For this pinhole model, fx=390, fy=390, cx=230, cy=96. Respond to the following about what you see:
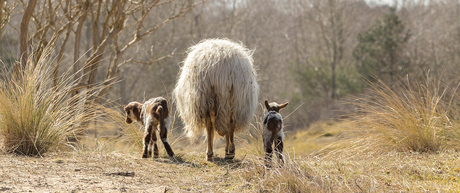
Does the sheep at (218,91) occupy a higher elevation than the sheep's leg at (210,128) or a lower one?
higher

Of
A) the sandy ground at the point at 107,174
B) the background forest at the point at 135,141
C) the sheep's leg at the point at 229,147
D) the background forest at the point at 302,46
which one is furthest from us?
the background forest at the point at 302,46

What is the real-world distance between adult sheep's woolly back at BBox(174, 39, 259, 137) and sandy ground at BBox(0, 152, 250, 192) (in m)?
0.59

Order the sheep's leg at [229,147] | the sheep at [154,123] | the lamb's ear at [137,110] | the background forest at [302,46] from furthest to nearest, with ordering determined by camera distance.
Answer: the background forest at [302,46]
the lamb's ear at [137,110]
the sheep's leg at [229,147]
the sheep at [154,123]

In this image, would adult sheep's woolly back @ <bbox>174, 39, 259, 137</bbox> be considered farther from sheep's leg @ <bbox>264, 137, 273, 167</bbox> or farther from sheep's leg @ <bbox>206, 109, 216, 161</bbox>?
sheep's leg @ <bbox>264, 137, 273, 167</bbox>

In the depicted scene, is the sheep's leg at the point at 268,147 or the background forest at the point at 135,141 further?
the sheep's leg at the point at 268,147

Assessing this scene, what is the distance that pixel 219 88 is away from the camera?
479 cm

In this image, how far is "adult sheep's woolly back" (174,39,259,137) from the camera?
4797 millimetres

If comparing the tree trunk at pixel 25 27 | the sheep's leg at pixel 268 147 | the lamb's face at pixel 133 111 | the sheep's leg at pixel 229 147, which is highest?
the tree trunk at pixel 25 27

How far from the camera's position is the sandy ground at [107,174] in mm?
3207

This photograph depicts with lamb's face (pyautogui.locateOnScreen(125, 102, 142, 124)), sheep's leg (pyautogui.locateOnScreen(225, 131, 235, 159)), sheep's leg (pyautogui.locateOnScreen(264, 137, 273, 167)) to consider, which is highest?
lamb's face (pyautogui.locateOnScreen(125, 102, 142, 124))

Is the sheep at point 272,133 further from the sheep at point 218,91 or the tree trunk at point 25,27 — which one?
the tree trunk at point 25,27

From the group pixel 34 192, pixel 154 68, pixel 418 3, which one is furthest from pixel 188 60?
pixel 418 3

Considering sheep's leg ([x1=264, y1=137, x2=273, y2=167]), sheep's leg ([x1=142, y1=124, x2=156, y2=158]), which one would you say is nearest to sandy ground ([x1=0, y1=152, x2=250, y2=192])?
sheep's leg ([x1=142, y1=124, x2=156, y2=158])

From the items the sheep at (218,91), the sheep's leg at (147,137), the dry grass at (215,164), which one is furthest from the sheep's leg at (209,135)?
the sheep's leg at (147,137)
